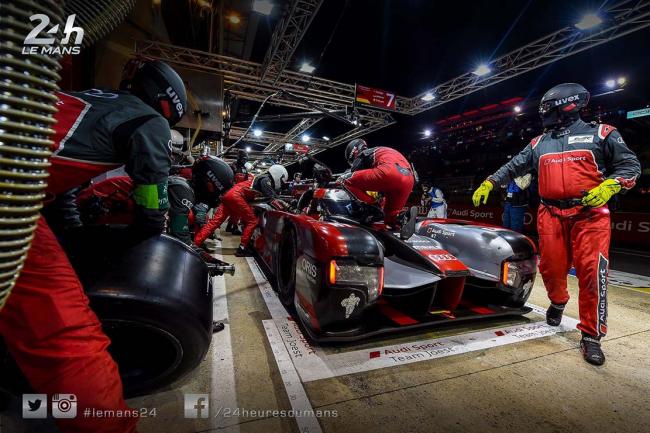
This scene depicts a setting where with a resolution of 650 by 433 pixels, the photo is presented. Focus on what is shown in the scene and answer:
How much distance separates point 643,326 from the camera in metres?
2.45

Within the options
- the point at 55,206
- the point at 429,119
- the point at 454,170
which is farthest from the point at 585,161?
the point at 429,119

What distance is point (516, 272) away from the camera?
2.27m

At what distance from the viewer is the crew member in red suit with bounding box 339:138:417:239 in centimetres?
275

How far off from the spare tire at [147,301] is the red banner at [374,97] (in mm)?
11098

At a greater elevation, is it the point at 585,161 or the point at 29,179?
the point at 585,161

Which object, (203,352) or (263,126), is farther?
(263,126)

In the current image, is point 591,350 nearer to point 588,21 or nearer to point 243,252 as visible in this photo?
point 243,252

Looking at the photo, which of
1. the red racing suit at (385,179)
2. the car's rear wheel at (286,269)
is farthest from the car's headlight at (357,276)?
the red racing suit at (385,179)

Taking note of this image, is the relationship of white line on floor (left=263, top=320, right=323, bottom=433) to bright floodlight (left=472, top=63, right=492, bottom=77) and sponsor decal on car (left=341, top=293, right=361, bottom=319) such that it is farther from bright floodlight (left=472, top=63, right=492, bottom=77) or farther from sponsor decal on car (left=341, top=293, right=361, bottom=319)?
bright floodlight (left=472, top=63, right=492, bottom=77)

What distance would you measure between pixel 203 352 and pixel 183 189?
243cm

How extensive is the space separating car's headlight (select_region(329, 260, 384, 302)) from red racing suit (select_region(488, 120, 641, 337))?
1.56m

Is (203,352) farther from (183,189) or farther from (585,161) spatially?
(585,161)

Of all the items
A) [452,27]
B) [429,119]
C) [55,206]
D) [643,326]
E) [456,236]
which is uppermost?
[429,119]

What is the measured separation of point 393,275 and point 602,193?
1544 mm
